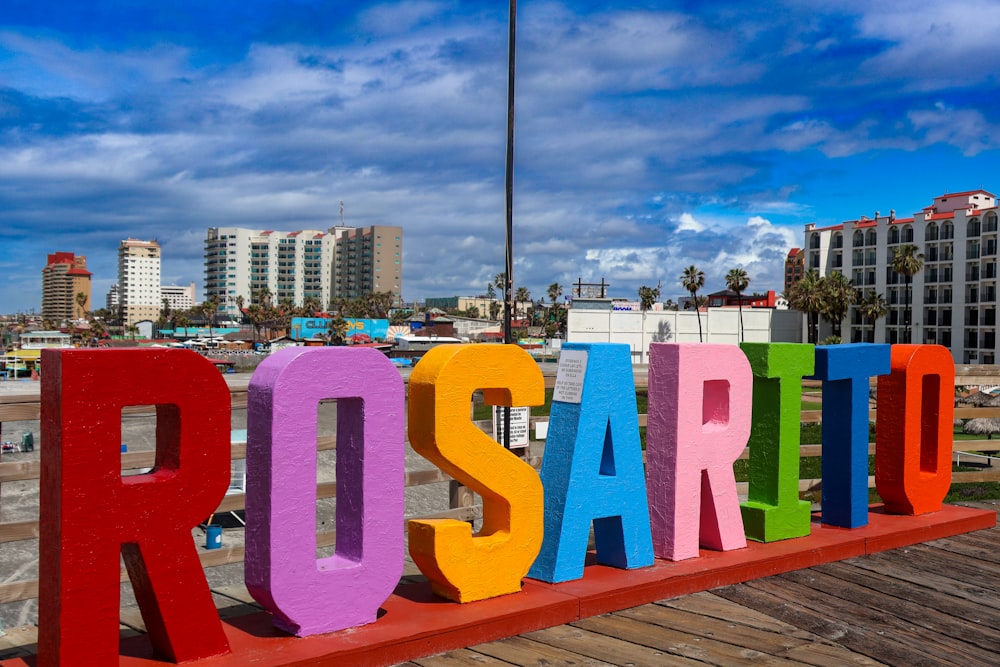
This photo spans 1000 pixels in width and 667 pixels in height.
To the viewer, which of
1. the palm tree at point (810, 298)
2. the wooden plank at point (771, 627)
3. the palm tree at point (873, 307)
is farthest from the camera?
the palm tree at point (810, 298)

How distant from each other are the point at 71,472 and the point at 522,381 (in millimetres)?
2256

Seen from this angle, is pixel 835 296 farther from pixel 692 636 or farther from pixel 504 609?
pixel 504 609

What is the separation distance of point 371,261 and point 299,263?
62.4 feet

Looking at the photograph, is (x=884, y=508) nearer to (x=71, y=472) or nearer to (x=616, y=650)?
(x=616, y=650)

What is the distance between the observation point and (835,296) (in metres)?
75.2

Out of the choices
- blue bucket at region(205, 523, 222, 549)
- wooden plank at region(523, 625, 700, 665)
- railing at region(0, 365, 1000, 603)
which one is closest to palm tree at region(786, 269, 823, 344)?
blue bucket at region(205, 523, 222, 549)

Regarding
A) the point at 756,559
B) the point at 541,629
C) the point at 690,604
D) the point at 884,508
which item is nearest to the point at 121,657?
the point at 541,629

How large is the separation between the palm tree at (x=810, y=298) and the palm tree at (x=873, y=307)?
3.92 meters

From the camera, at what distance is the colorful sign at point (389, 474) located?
3359 mm

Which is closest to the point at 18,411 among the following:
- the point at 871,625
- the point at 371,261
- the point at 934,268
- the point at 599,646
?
the point at 599,646

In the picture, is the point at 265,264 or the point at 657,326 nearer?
the point at 657,326

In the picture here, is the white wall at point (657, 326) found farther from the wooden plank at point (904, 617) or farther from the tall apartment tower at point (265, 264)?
the tall apartment tower at point (265, 264)

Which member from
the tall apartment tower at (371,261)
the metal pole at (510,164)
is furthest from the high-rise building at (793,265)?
the metal pole at (510,164)

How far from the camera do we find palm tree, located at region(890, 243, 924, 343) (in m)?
71.9
